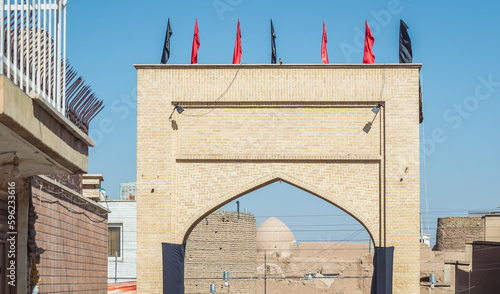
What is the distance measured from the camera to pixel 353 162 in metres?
14.1

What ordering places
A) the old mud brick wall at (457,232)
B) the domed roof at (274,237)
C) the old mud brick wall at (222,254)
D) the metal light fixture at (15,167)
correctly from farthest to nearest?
1. the domed roof at (274,237)
2. the old mud brick wall at (457,232)
3. the old mud brick wall at (222,254)
4. the metal light fixture at (15,167)

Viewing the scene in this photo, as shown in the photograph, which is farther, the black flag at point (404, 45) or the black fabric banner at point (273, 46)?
the black fabric banner at point (273, 46)

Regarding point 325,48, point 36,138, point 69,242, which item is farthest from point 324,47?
point 36,138

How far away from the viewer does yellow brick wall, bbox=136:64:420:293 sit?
1398 centimetres

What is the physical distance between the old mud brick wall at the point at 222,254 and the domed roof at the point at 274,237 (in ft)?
47.3

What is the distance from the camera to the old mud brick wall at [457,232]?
40.2 metres

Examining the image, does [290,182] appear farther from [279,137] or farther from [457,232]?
[457,232]

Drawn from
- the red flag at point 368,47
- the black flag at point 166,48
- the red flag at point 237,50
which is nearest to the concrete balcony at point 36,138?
the black flag at point 166,48

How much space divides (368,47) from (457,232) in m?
28.2

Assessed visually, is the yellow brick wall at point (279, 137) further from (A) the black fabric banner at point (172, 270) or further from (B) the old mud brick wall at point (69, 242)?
(B) the old mud brick wall at point (69, 242)

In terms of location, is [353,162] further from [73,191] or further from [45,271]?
[45,271]

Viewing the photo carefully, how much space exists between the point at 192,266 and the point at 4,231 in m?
21.0

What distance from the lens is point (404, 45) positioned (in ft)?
47.5

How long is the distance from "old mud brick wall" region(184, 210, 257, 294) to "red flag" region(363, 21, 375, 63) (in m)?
15.1
